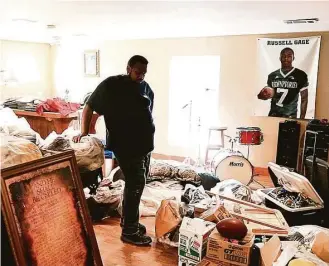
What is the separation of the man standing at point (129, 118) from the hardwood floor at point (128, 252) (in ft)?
0.38

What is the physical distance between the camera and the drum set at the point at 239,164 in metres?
4.91

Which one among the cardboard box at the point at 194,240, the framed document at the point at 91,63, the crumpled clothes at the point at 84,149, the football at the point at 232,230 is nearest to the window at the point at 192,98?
the framed document at the point at 91,63

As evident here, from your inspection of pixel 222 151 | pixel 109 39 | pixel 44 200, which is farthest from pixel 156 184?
pixel 109 39

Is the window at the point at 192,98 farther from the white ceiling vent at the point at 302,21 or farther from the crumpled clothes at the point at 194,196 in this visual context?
the crumpled clothes at the point at 194,196

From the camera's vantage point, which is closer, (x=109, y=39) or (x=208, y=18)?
(x=208, y=18)

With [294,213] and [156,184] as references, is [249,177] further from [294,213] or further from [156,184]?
[294,213]

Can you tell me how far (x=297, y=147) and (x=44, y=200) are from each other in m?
4.26

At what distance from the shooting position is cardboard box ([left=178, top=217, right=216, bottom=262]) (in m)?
2.45

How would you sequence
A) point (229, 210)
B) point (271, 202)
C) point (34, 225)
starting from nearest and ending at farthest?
1. point (34, 225)
2. point (229, 210)
3. point (271, 202)

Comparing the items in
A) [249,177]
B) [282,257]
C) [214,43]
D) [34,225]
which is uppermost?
[214,43]

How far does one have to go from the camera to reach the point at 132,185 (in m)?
2.96

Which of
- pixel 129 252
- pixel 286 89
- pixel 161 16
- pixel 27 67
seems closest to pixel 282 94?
pixel 286 89

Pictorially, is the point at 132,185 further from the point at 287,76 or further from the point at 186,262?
the point at 287,76

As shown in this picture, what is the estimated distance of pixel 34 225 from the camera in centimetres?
168
